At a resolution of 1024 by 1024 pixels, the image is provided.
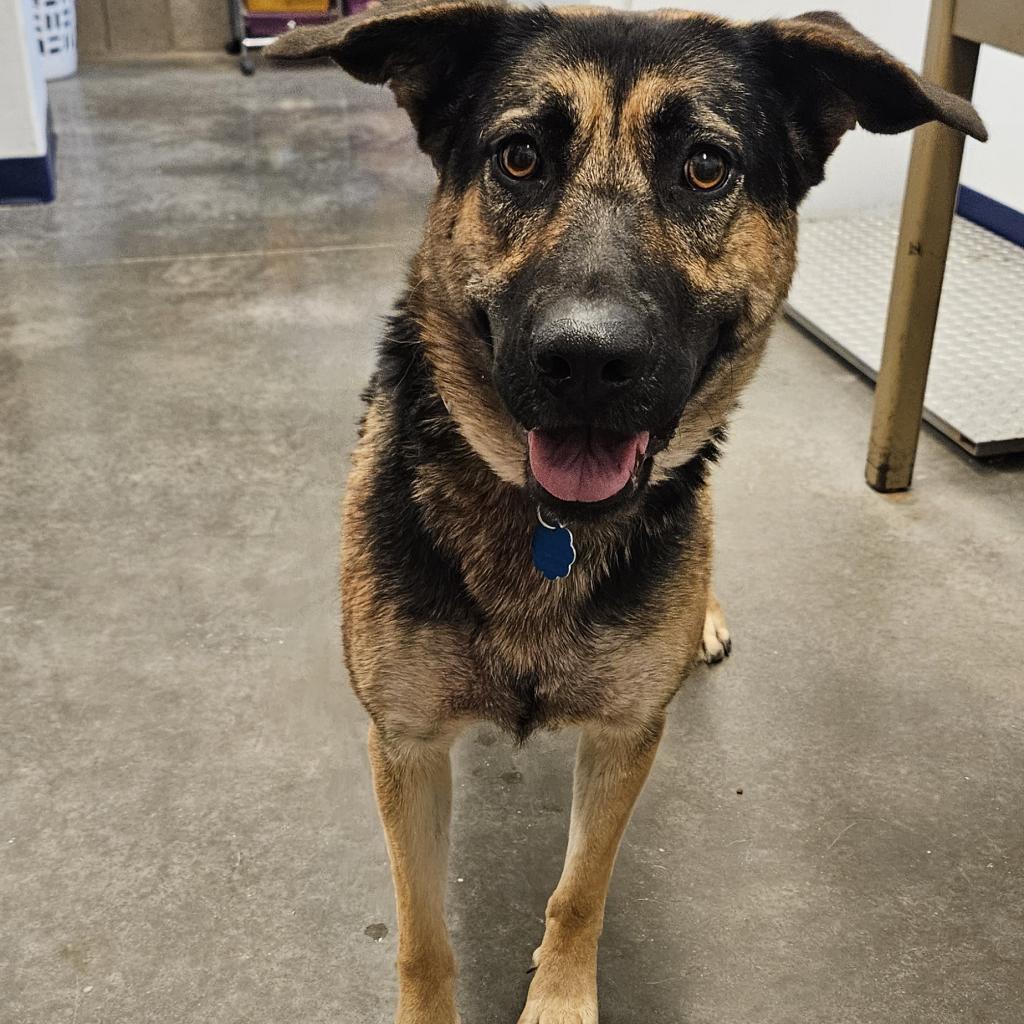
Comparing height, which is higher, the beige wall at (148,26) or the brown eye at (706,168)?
the brown eye at (706,168)

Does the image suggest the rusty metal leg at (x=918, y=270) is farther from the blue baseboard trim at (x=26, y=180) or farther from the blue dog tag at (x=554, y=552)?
the blue baseboard trim at (x=26, y=180)

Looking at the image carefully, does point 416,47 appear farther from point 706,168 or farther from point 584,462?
point 584,462

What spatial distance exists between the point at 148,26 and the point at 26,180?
3.03 m

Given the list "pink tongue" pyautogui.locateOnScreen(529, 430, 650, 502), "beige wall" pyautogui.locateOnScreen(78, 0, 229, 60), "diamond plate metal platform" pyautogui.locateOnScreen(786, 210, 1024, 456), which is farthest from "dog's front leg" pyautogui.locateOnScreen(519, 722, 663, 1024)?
"beige wall" pyautogui.locateOnScreen(78, 0, 229, 60)

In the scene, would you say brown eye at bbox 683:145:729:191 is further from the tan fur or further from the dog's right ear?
the dog's right ear

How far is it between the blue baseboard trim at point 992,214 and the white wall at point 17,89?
3.67m

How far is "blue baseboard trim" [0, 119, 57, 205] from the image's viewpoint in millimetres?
4793

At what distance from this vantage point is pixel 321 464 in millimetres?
3076

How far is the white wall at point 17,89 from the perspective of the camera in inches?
182

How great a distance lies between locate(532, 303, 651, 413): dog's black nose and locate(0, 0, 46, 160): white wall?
4.16 metres

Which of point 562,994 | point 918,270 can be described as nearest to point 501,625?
point 562,994

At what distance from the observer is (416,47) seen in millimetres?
1512

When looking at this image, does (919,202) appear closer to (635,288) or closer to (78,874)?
(635,288)

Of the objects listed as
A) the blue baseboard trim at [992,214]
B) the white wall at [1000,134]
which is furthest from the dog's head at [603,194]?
the white wall at [1000,134]
